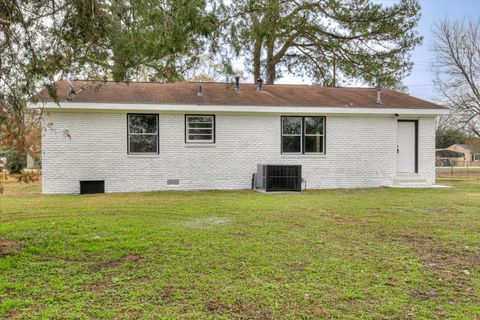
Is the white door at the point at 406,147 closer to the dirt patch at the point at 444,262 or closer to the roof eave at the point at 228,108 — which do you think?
the roof eave at the point at 228,108

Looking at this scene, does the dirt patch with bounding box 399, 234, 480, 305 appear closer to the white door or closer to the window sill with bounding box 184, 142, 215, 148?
the window sill with bounding box 184, 142, 215, 148

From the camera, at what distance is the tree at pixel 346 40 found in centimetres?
1744

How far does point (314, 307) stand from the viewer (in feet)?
11.5

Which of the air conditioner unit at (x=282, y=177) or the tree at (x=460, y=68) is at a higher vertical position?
the tree at (x=460, y=68)

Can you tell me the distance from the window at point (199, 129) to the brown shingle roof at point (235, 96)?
1.93ft

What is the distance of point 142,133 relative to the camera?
13234 millimetres

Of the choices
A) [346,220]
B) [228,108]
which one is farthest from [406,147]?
[346,220]

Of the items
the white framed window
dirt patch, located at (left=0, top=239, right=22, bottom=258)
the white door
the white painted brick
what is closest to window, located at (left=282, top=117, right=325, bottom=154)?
the white framed window

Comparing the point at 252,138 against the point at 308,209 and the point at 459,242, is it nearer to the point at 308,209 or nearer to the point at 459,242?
the point at 308,209

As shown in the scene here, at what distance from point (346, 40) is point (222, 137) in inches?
365

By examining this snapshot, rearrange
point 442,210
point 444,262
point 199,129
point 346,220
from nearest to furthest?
point 444,262 → point 346,220 → point 442,210 → point 199,129

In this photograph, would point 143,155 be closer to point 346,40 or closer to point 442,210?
point 442,210

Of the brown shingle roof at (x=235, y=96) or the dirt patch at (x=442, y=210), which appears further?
the brown shingle roof at (x=235, y=96)

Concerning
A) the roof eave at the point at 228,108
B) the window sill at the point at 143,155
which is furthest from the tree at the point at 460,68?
the window sill at the point at 143,155
